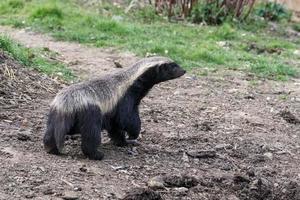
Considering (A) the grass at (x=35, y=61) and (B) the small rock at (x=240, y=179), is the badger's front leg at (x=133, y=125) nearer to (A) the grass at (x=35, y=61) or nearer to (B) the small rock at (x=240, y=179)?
(B) the small rock at (x=240, y=179)

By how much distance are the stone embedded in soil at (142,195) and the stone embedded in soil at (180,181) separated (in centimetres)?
41

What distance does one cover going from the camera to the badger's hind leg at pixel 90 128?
18.0 feet

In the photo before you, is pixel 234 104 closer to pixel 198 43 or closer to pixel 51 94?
pixel 51 94

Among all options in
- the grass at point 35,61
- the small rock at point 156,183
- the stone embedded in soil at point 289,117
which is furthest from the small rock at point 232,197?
the grass at point 35,61

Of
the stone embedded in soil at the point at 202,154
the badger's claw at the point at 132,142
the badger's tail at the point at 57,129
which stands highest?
the badger's tail at the point at 57,129

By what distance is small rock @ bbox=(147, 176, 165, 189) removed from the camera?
5.39 metres

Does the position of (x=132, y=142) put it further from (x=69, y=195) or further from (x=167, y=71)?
(x=69, y=195)

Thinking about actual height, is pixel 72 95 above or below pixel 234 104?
above

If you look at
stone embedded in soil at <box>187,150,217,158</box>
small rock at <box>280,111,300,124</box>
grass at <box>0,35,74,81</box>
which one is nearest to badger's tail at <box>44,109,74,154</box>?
stone embedded in soil at <box>187,150,217,158</box>

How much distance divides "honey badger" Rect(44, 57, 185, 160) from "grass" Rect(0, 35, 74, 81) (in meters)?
2.31

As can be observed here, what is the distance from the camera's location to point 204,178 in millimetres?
5773

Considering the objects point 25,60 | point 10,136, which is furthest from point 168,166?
point 25,60

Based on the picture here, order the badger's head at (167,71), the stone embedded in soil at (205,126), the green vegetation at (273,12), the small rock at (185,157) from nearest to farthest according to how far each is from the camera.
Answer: the small rock at (185,157), the badger's head at (167,71), the stone embedded in soil at (205,126), the green vegetation at (273,12)

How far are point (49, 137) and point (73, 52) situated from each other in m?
4.70
